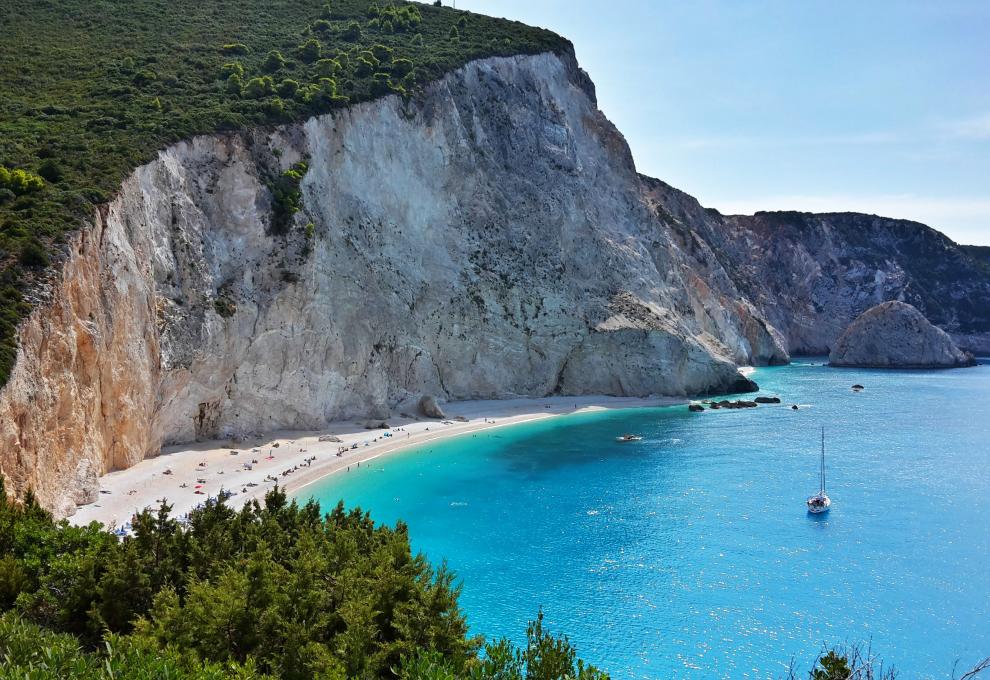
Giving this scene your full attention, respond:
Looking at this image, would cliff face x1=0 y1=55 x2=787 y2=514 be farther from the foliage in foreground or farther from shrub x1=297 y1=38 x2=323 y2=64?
shrub x1=297 y1=38 x2=323 y2=64

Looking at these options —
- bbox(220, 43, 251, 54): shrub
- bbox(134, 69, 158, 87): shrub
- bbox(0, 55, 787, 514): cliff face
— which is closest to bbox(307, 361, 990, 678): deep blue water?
bbox(0, 55, 787, 514): cliff face

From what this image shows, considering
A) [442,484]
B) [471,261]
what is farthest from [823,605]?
[471,261]

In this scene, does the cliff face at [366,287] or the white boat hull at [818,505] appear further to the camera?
the white boat hull at [818,505]

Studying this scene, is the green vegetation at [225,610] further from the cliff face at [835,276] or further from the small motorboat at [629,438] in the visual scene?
the cliff face at [835,276]

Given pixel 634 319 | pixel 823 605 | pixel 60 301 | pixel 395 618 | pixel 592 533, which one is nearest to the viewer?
pixel 395 618

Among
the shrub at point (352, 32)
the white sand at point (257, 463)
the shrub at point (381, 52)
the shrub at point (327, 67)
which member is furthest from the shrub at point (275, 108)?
the shrub at point (352, 32)

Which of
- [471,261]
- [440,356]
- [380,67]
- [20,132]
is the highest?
[380,67]

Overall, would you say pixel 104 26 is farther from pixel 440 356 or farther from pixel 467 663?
pixel 467 663
